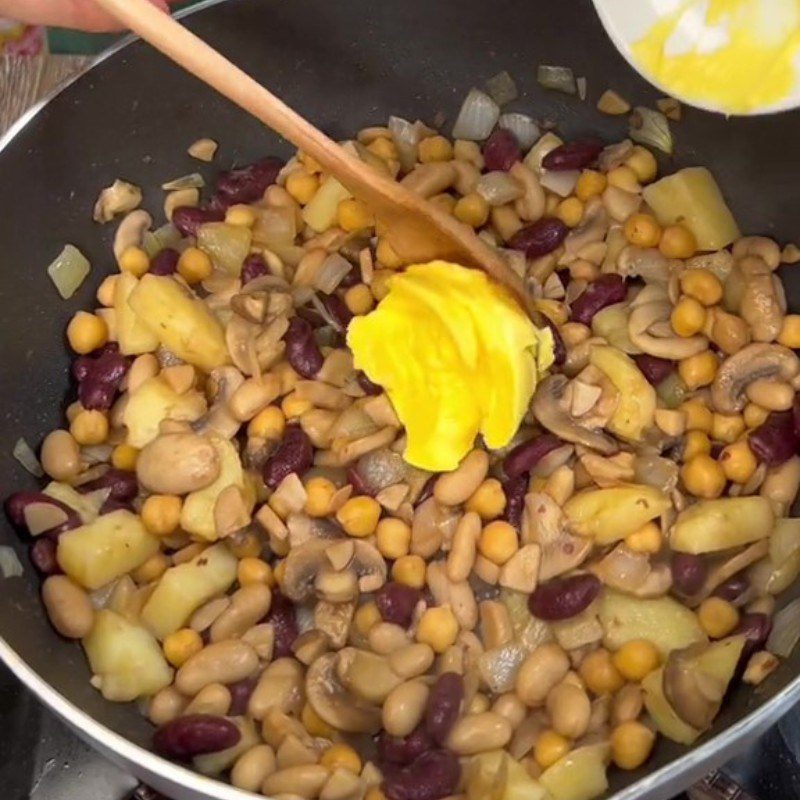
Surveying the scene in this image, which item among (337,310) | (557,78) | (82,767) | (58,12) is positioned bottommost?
(82,767)

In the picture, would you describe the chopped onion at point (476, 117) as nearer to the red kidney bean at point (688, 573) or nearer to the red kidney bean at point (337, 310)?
the red kidney bean at point (337, 310)

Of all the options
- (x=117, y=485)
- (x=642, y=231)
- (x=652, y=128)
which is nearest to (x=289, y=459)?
(x=117, y=485)

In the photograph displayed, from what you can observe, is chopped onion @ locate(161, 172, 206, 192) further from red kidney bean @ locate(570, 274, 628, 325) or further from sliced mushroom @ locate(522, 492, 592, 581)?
sliced mushroom @ locate(522, 492, 592, 581)

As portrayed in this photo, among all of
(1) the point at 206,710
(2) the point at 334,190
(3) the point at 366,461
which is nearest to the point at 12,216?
(2) the point at 334,190

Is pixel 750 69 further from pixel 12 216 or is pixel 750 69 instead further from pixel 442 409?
pixel 12 216

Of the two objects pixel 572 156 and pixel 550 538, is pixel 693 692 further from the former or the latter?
pixel 572 156

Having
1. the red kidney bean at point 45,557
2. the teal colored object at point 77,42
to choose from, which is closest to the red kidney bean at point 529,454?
the red kidney bean at point 45,557
